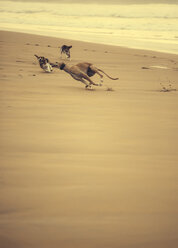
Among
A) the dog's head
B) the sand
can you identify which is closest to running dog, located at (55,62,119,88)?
the sand

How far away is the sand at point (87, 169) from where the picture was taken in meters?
2.89

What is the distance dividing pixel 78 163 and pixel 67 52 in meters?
10.1

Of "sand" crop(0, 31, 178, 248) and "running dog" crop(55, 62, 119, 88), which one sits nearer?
"sand" crop(0, 31, 178, 248)

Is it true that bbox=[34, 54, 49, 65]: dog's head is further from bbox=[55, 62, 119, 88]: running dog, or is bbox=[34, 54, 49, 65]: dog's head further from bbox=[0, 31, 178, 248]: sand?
bbox=[0, 31, 178, 248]: sand

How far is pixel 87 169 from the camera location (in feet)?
13.2

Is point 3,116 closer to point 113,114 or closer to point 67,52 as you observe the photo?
point 113,114

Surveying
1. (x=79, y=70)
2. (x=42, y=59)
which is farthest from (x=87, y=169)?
(x=42, y=59)

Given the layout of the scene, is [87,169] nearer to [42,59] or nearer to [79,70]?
[79,70]

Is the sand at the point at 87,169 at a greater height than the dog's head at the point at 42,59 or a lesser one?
lesser

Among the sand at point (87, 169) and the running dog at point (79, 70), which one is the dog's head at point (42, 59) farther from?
the sand at point (87, 169)

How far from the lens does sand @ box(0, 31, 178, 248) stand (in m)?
2.89

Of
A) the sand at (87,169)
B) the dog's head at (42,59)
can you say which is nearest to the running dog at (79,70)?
the sand at (87,169)

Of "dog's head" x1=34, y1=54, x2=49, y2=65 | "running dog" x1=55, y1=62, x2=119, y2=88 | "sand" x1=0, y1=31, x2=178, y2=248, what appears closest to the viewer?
"sand" x1=0, y1=31, x2=178, y2=248

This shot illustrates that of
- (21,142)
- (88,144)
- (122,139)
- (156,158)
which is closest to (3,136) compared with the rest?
(21,142)
